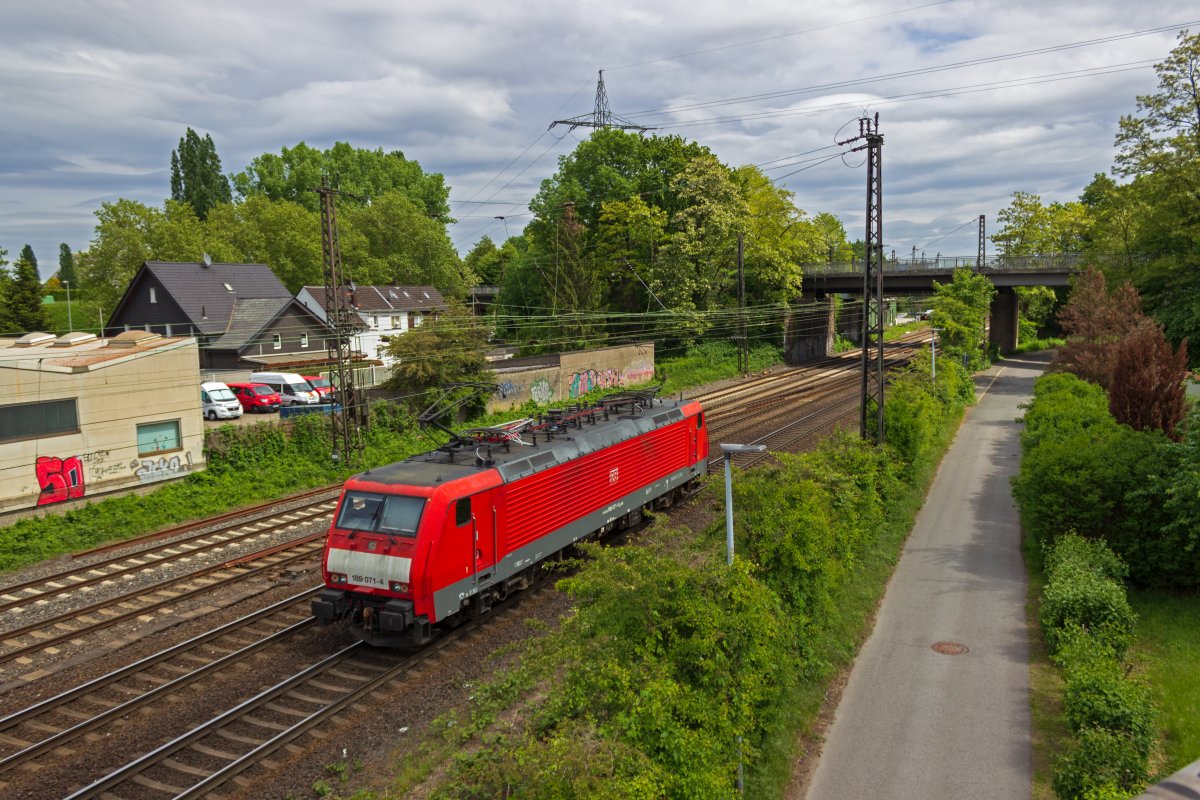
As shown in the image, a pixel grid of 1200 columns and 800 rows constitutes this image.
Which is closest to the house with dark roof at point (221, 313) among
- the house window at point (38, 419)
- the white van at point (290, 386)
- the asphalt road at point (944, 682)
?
the white van at point (290, 386)

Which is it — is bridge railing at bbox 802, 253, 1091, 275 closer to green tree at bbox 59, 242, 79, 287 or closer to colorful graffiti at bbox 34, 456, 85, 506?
colorful graffiti at bbox 34, 456, 85, 506

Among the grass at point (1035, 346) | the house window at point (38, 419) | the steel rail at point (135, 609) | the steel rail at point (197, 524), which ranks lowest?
the steel rail at point (135, 609)

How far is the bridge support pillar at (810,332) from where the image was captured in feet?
207

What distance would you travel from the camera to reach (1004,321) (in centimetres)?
7256

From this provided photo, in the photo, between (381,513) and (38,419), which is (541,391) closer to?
(38,419)

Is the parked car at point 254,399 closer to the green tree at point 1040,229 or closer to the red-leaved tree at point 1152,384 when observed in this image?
the red-leaved tree at point 1152,384

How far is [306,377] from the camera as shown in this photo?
44344 millimetres

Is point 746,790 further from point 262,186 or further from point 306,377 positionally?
point 262,186

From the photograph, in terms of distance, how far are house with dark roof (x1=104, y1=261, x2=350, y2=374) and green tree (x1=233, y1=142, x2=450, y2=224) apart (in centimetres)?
2898

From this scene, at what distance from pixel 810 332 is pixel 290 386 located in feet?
144

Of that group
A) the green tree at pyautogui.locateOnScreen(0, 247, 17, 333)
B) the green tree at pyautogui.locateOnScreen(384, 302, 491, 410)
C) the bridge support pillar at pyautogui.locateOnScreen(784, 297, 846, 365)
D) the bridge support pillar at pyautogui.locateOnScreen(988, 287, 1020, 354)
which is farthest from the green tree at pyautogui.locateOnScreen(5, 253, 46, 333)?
the bridge support pillar at pyautogui.locateOnScreen(988, 287, 1020, 354)

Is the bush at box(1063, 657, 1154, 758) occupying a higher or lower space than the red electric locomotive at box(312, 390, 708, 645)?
lower

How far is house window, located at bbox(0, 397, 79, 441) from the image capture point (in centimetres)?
2109

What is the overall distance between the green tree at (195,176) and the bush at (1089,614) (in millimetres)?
91808
